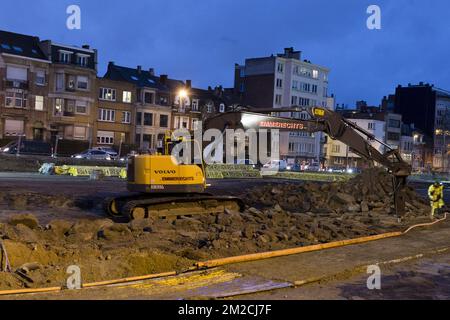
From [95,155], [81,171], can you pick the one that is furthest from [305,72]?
[81,171]

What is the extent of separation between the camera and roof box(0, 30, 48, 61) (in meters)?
60.0

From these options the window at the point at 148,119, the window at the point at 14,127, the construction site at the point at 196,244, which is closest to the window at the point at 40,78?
the window at the point at 14,127

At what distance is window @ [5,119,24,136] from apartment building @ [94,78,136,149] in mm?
9423

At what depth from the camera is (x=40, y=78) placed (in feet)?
205

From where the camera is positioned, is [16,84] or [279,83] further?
[279,83]

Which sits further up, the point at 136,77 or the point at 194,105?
the point at 136,77

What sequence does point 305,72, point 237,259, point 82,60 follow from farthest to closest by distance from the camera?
1. point 305,72
2. point 82,60
3. point 237,259

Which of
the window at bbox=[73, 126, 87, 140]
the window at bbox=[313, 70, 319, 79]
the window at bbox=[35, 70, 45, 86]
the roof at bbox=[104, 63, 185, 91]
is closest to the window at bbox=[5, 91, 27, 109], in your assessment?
the window at bbox=[35, 70, 45, 86]

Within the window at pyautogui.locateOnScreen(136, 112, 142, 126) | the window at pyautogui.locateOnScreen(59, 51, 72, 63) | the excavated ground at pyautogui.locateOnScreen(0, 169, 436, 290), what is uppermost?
the window at pyautogui.locateOnScreen(59, 51, 72, 63)

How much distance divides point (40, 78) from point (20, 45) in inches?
163

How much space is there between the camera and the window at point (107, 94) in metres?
68.4

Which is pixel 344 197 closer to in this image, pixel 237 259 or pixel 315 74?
pixel 237 259

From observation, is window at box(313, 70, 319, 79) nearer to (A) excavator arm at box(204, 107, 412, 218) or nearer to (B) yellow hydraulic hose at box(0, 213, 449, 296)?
(A) excavator arm at box(204, 107, 412, 218)
